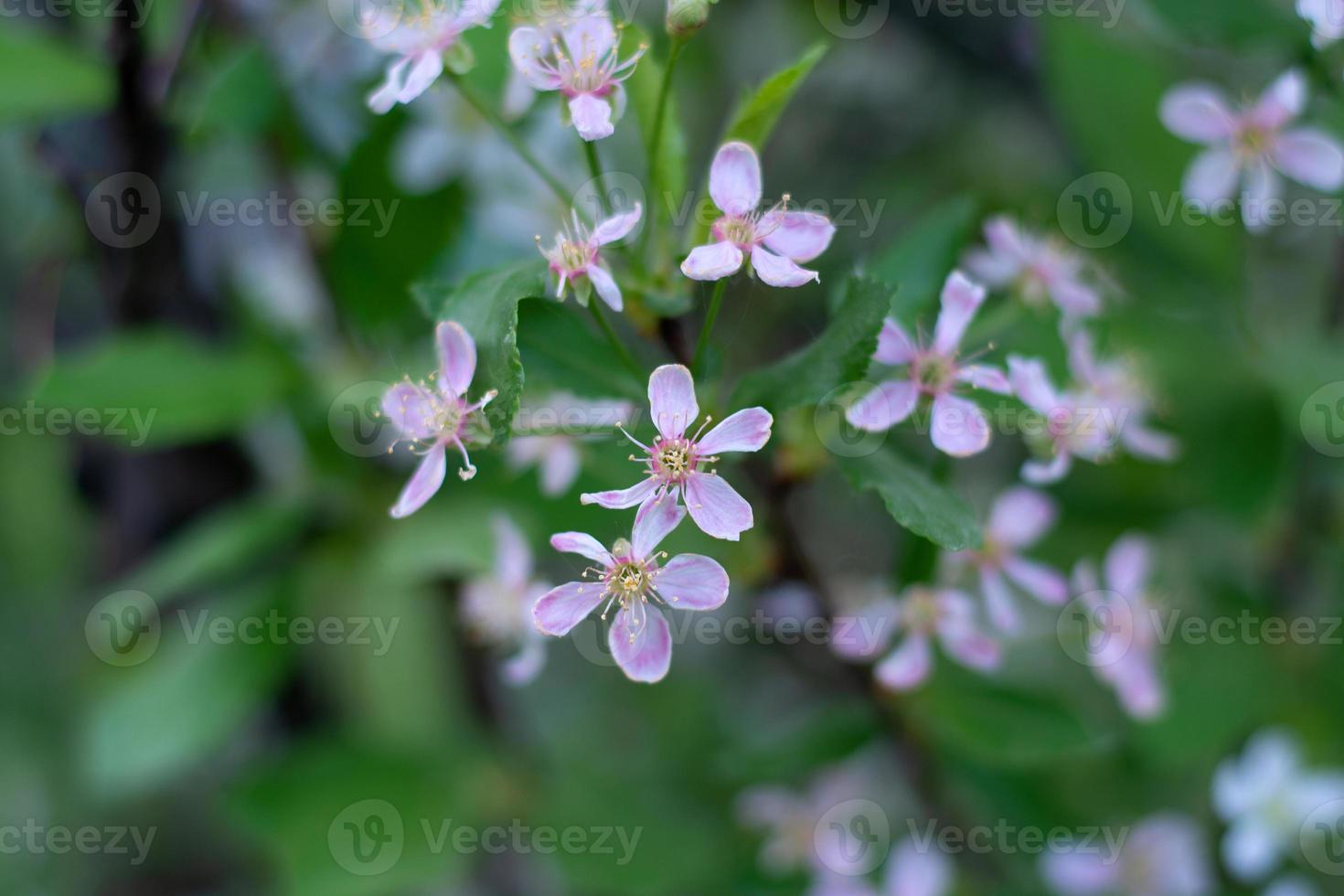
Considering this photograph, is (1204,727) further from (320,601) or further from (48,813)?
(48,813)

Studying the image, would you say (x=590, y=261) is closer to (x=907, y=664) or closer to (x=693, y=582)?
(x=693, y=582)

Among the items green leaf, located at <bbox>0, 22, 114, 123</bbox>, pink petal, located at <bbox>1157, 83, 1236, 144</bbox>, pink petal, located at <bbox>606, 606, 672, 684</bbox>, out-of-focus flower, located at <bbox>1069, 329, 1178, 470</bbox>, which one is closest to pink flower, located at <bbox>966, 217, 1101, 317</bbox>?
out-of-focus flower, located at <bbox>1069, 329, 1178, 470</bbox>

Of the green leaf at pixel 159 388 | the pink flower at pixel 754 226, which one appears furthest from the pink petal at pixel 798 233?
the green leaf at pixel 159 388

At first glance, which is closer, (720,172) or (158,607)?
(720,172)

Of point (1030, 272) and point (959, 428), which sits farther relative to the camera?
point (1030, 272)

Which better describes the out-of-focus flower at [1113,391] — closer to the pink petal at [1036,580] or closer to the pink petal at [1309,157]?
the pink petal at [1036,580]

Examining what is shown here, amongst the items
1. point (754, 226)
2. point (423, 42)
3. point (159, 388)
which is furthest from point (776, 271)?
point (159, 388)

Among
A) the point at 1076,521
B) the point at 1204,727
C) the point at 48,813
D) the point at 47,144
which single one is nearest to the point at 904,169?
the point at 1076,521
